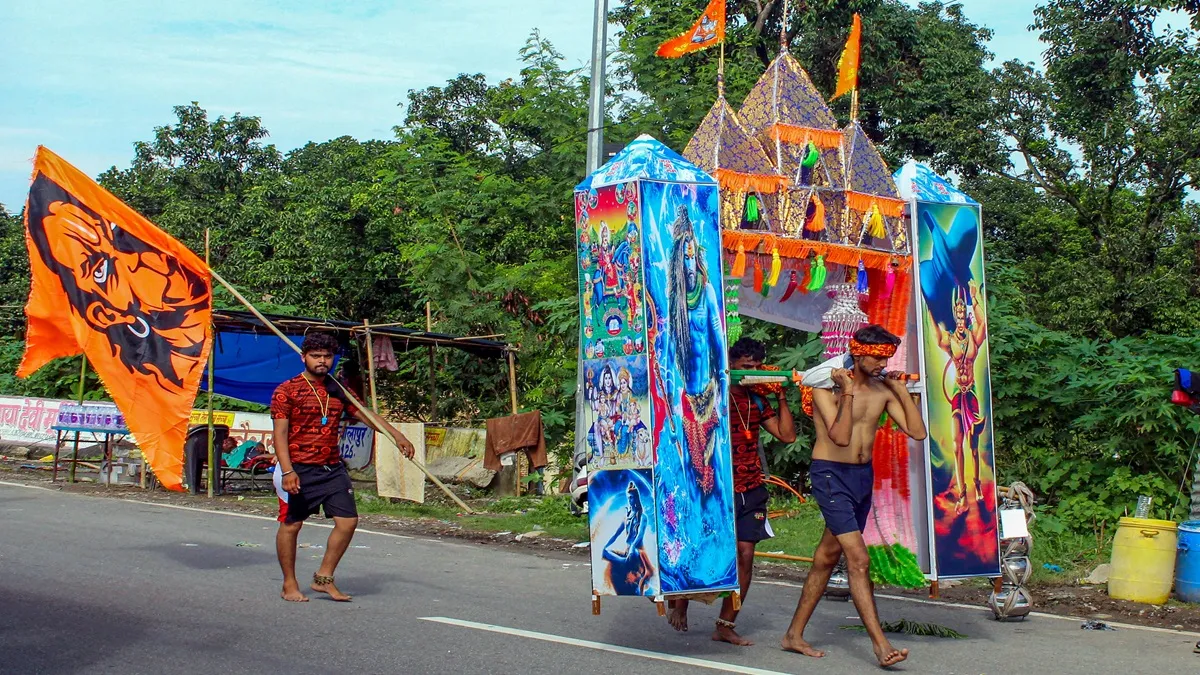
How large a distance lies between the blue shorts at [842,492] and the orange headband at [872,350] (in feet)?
1.91

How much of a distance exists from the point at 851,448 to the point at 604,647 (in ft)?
5.53

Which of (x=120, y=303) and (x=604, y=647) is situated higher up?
(x=120, y=303)

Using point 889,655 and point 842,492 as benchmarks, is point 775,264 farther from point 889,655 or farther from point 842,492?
point 889,655

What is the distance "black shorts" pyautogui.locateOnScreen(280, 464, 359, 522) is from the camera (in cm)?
788

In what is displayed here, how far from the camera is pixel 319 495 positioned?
7.91 m

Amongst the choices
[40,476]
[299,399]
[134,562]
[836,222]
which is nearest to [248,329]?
[40,476]

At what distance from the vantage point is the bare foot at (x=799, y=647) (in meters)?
6.48

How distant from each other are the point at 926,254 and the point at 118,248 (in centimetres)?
579

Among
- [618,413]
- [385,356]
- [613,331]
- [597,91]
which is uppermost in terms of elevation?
[597,91]

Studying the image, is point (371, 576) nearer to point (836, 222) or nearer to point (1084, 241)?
point (836, 222)

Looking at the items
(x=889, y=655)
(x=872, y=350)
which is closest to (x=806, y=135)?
(x=872, y=350)

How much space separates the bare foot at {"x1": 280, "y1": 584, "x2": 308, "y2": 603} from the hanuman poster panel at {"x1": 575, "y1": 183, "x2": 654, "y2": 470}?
2.57 metres

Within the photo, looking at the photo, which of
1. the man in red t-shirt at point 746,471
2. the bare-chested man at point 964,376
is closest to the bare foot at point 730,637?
the man in red t-shirt at point 746,471

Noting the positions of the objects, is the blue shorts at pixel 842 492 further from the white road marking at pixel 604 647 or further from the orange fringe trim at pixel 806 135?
the orange fringe trim at pixel 806 135
